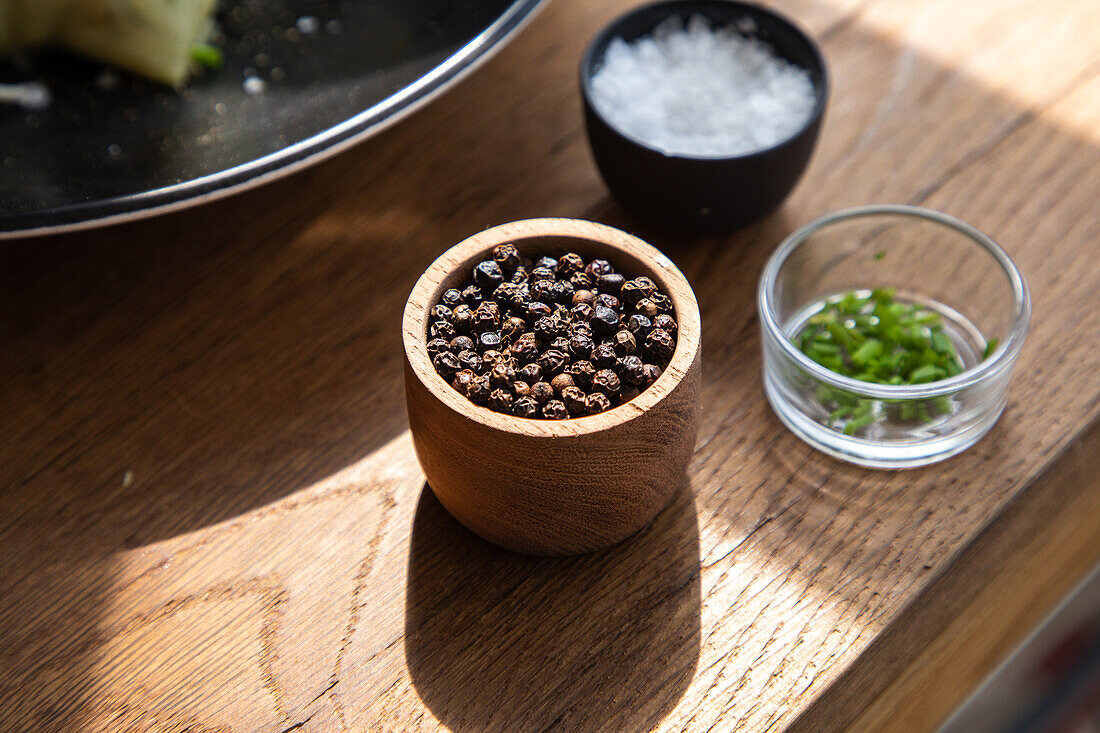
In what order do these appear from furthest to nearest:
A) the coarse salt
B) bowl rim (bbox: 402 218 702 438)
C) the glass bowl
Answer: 1. the coarse salt
2. the glass bowl
3. bowl rim (bbox: 402 218 702 438)

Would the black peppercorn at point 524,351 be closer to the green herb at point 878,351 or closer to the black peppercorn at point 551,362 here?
the black peppercorn at point 551,362

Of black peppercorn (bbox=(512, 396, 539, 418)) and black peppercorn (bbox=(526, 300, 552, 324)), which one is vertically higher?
black peppercorn (bbox=(526, 300, 552, 324))

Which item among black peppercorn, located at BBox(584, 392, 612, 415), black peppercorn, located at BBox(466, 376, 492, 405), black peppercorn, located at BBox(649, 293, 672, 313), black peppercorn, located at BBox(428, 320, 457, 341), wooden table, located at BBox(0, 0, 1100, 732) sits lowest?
wooden table, located at BBox(0, 0, 1100, 732)

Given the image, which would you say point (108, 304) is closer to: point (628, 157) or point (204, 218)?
point (204, 218)

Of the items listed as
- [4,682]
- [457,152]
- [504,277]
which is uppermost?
[504,277]

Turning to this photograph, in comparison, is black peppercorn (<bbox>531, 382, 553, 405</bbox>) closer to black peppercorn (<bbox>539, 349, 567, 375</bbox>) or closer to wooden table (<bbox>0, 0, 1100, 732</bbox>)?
black peppercorn (<bbox>539, 349, 567, 375</bbox>)

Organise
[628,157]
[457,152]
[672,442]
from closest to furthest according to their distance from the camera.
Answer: [672,442]
[628,157]
[457,152]

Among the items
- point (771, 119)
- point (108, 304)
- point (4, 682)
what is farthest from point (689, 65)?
point (4, 682)

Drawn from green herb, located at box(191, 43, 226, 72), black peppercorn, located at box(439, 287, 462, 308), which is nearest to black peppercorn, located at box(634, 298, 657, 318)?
black peppercorn, located at box(439, 287, 462, 308)
